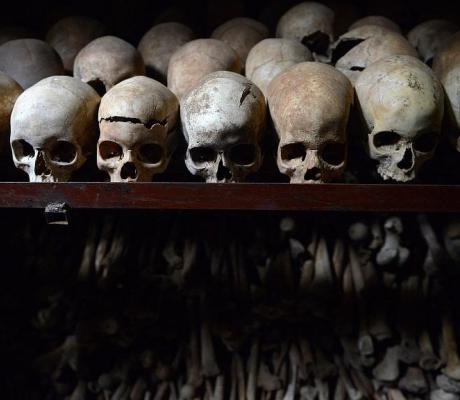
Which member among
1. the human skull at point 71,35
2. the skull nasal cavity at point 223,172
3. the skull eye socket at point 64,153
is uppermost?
the human skull at point 71,35

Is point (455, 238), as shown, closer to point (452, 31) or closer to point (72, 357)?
point (452, 31)

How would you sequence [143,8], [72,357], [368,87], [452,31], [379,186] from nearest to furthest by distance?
[379,186], [368,87], [452,31], [72,357], [143,8]

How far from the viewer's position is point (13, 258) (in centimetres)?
129

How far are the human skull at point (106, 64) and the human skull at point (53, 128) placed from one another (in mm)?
99

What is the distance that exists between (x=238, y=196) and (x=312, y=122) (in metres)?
0.17

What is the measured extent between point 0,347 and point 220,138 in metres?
0.82

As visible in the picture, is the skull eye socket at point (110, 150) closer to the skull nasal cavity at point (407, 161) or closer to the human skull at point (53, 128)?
the human skull at point (53, 128)

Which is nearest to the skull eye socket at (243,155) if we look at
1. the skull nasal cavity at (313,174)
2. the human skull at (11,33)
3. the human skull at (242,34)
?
the skull nasal cavity at (313,174)

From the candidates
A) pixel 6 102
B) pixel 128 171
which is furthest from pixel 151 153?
pixel 6 102

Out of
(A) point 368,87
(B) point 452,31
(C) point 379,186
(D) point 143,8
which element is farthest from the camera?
(D) point 143,8

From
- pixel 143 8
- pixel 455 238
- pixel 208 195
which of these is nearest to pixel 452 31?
pixel 455 238

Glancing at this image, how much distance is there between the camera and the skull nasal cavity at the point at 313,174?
2.80 feet

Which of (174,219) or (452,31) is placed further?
(174,219)

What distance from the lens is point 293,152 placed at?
891 millimetres
